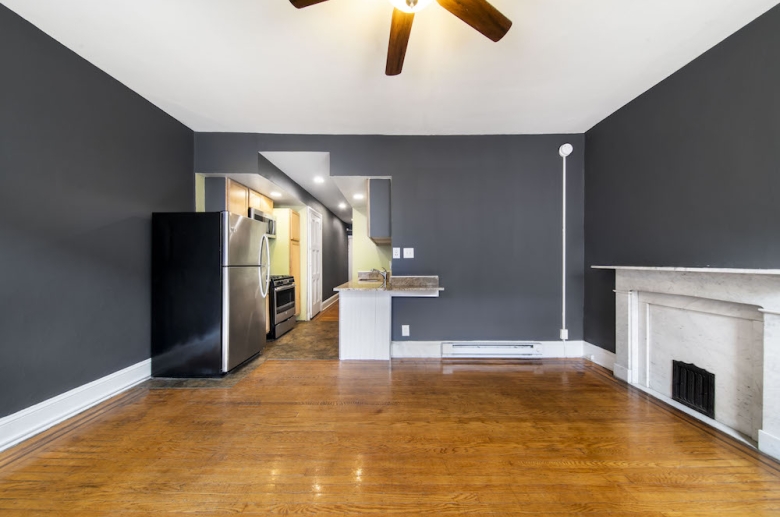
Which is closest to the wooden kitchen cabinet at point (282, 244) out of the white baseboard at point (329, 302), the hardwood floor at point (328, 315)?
the hardwood floor at point (328, 315)

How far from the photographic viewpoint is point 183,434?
5.91 ft

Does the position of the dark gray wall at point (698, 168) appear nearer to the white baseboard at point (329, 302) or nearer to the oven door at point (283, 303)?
the oven door at point (283, 303)

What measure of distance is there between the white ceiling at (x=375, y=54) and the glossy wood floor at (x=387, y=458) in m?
2.54

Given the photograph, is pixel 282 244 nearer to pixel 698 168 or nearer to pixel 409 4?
pixel 409 4

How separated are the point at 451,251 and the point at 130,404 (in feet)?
10.4

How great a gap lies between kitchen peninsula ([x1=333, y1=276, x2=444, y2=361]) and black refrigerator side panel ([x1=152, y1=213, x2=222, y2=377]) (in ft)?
4.06

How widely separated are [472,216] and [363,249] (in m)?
2.84

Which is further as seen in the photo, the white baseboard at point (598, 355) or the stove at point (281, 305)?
the stove at point (281, 305)

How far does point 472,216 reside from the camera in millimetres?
3197

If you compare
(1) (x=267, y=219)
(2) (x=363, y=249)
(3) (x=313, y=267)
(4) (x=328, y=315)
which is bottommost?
(4) (x=328, y=315)

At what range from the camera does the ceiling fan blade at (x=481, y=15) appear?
1.27m

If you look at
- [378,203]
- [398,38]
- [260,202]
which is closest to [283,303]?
Result: [260,202]

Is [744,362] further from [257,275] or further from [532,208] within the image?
[257,275]

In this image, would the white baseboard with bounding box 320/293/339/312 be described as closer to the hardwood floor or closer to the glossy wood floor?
the hardwood floor
